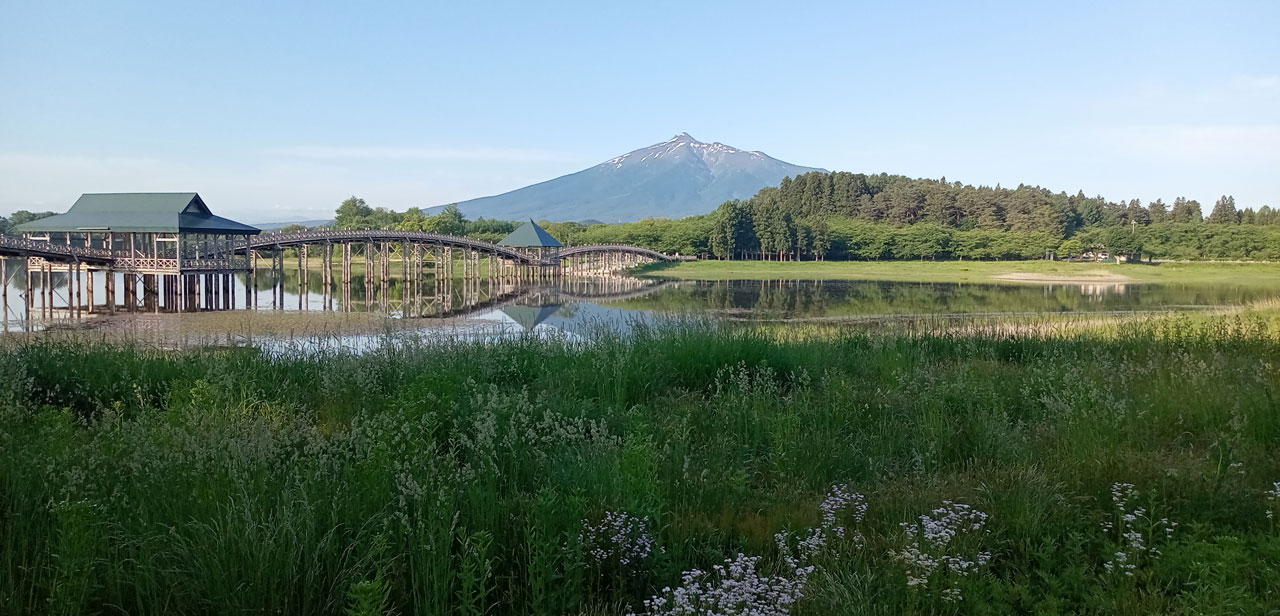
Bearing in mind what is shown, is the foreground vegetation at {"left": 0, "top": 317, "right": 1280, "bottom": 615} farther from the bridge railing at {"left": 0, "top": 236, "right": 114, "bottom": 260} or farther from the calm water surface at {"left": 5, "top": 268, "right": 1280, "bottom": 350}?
the bridge railing at {"left": 0, "top": 236, "right": 114, "bottom": 260}

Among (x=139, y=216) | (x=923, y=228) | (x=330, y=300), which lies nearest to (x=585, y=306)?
(x=330, y=300)

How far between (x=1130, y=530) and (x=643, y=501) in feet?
7.48

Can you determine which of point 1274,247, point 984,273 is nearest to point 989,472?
point 984,273

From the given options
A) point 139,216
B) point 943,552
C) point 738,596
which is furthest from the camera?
point 139,216

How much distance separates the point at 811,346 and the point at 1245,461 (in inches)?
196

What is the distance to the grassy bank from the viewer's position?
58.7m

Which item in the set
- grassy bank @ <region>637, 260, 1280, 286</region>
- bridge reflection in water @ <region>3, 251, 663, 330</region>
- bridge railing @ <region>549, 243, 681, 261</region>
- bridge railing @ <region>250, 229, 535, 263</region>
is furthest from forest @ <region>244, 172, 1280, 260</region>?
bridge reflection in water @ <region>3, 251, 663, 330</region>

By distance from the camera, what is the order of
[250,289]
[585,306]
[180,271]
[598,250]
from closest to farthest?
1. [585,306]
2. [180,271]
3. [250,289]
4. [598,250]

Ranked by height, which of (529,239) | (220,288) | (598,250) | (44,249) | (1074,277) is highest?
(529,239)

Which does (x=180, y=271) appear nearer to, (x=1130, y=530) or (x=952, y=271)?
(x=1130, y=530)

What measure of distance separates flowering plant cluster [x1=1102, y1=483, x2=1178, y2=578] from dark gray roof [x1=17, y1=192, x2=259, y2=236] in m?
37.2

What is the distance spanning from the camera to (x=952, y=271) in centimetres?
6812

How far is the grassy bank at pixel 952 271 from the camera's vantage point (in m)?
58.7

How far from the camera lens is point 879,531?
3.77 metres
